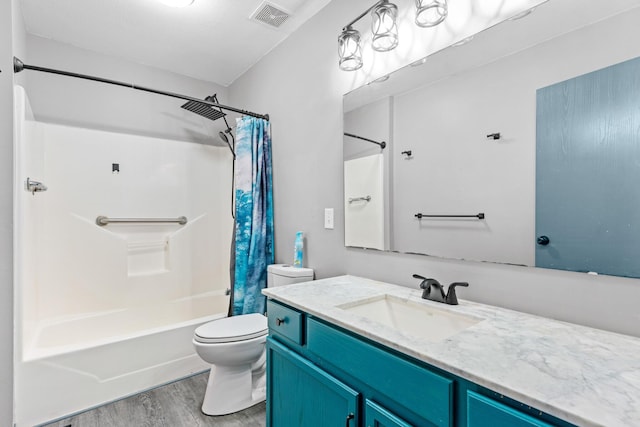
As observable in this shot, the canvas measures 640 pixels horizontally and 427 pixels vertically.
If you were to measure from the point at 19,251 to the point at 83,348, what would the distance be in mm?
687

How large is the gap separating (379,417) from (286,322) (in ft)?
1.75

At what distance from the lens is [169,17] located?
6.86ft

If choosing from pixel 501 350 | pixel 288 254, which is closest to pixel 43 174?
pixel 288 254

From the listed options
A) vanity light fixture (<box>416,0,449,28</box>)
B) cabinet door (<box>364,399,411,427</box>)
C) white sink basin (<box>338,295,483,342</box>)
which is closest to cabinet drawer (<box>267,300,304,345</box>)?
white sink basin (<box>338,295,483,342</box>)

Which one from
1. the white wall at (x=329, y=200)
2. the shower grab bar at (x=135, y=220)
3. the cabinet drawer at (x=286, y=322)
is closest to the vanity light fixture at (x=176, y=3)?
the white wall at (x=329, y=200)

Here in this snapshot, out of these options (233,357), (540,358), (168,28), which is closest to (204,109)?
(168,28)

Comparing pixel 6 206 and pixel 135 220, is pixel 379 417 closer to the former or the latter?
pixel 6 206

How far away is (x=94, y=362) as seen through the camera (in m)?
1.95

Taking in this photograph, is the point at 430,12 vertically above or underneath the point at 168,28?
underneath

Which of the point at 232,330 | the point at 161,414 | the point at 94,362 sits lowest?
the point at 161,414

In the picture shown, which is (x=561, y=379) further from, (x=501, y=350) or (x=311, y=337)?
(x=311, y=337)

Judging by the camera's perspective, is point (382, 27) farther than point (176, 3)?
No

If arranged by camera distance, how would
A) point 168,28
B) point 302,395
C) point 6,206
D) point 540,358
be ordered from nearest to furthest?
point 540,358, point 302,395, point 6,206, point 168,28

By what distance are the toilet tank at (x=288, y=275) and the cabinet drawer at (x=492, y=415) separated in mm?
1382
